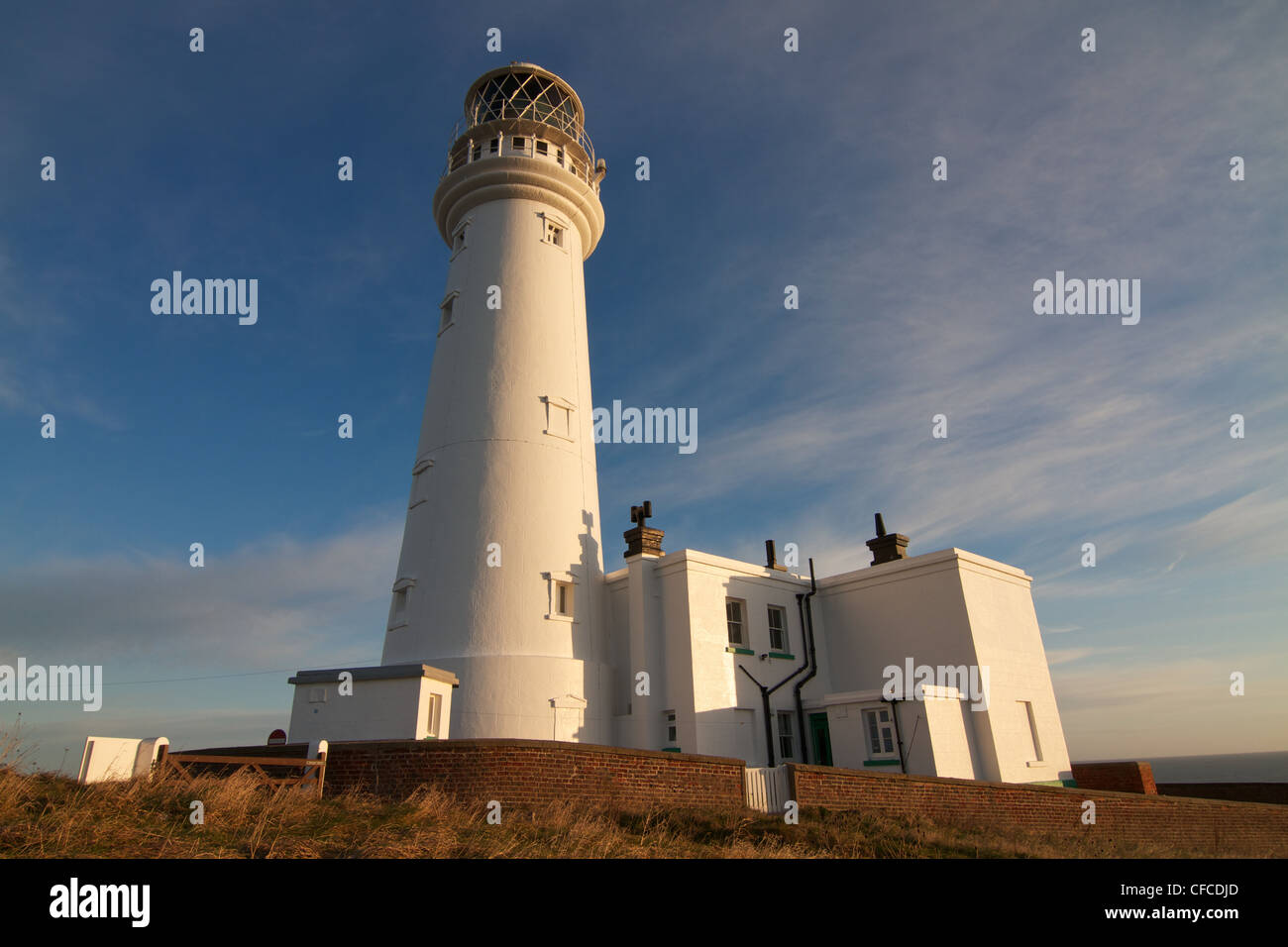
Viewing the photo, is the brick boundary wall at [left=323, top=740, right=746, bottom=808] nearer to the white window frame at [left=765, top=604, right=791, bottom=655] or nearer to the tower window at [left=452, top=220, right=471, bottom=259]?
the white window frame at [left=765, top=604, right=791, bottom=655]

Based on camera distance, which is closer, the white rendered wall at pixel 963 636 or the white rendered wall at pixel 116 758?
the white rendered wall at pixel 116 758

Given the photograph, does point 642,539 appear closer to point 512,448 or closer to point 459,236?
point 512,448

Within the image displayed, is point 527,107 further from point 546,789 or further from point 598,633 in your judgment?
point 546,789

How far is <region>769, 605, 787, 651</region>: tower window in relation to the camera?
21.5m

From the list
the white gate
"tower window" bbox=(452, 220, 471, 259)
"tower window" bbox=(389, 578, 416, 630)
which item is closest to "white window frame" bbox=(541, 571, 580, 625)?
"tower window" bbox=(389, 578, 416, 630)

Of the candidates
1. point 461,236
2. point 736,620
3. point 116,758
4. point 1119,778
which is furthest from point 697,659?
point 461,236

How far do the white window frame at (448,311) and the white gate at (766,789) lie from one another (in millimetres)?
14794

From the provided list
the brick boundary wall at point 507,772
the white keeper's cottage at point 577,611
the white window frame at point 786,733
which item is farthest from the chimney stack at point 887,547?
the brick boundary wall at point 507,772

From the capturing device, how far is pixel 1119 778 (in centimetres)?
1956

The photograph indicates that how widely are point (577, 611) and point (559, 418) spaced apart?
17.3 ft

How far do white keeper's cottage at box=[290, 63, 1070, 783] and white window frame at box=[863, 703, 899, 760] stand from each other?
5 cm

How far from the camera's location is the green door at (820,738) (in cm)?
2009

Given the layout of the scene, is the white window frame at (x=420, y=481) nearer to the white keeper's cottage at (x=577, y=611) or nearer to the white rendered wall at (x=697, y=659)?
the white keeper's cottage at (x=577, y=611)
